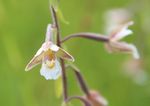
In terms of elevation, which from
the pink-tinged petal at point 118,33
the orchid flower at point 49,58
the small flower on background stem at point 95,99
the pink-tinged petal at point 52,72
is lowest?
the small flower on background stem at point 95,99

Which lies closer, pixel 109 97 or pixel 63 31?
pixel 109 97

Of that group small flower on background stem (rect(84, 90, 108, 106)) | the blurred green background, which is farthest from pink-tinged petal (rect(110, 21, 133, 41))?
the blurred green background

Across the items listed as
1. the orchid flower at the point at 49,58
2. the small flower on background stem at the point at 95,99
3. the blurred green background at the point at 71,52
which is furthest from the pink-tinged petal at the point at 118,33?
the blurred green background at the point at 71,52

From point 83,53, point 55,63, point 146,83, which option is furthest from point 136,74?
point 55,63

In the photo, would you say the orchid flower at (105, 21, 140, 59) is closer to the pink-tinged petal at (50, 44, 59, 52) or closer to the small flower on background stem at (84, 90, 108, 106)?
the small flower on background stem at (84, 90, 108, 106)

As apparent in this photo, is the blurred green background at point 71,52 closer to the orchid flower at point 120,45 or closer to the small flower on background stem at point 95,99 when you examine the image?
the small flower on background stem at point 95,99

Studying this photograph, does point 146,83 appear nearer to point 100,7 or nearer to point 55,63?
point 100,7
